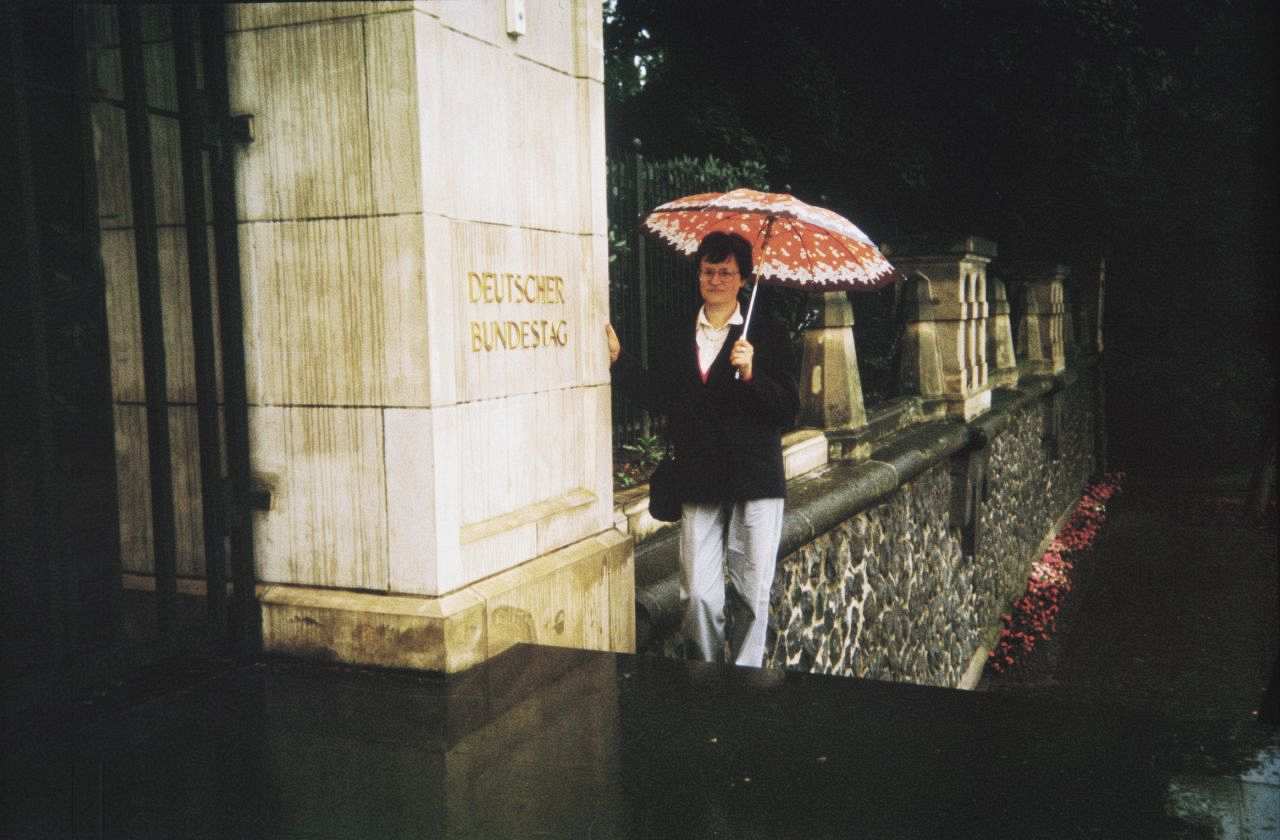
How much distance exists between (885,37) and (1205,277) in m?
9.06

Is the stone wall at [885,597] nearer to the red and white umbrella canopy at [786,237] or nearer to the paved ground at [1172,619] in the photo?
the paved ground at [1172,619]

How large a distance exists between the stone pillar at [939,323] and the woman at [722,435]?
→ 19.9 feet

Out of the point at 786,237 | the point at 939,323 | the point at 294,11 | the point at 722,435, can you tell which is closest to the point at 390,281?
the point at 294,11

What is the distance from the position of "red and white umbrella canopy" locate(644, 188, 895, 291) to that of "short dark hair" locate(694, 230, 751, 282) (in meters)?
0.25

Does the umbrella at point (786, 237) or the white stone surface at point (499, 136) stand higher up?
the white stone surface at point (499, 136)

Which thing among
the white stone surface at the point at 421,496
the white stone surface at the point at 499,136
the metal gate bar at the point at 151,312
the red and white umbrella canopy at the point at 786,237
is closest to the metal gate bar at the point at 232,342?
the metal gate bar at the point at 151,312

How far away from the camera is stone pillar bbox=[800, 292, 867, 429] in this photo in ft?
25.1

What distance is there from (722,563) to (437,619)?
1539 mm

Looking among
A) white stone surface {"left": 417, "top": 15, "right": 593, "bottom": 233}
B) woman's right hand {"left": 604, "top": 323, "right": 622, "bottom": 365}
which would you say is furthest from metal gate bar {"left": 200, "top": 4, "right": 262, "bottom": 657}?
woman's right hand {"left": 604, "top": 323, "right": 622, "bottom": 365}

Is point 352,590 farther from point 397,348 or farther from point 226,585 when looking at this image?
point 397,348

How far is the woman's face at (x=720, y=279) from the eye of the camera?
4305 mm

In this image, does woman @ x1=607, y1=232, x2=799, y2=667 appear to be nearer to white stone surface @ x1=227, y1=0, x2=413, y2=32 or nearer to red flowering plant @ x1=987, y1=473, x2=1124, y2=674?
white stone surface @ x1=227, y1=0, x2=413, y2=32

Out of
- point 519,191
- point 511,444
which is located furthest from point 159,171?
point 511,444

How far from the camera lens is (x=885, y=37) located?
37.9ft
